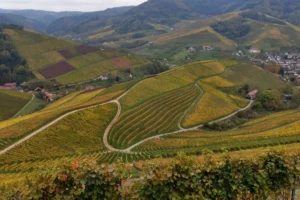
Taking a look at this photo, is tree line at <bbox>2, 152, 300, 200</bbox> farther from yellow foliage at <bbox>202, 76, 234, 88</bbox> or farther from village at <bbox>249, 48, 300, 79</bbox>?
village at <bbox>249, 48, 300, 79</bbox>

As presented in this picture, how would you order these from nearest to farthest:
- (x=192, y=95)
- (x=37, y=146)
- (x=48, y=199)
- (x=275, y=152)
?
(x=48, y=199)
(x=275, y=152)
(x=37, y=146)
(x=192, y=95)

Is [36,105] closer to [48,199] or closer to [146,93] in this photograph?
[146,93]

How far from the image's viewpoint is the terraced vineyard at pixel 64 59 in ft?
426

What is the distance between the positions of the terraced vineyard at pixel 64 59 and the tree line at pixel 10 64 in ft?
10.8

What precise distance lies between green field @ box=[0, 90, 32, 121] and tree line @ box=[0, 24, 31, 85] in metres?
33.9

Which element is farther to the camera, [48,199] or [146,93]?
[146,93]

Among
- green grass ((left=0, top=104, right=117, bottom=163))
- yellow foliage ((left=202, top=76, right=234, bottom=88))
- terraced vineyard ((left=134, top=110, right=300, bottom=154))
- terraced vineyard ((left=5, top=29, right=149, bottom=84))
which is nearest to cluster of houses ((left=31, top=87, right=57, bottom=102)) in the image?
terraced vineyard ((left=5, top=29, right=149, bottom=84))

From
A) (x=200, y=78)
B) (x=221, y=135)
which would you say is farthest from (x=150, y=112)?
(x=200, y=78)

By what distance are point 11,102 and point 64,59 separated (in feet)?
192

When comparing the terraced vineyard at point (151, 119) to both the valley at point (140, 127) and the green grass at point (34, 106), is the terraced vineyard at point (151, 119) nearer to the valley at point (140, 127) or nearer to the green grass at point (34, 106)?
the valley at point (140, 127)

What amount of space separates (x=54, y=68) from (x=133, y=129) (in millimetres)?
89837

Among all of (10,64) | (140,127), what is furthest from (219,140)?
(10,64)

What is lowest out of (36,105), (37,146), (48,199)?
(36,105)

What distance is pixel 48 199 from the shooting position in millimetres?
11898
